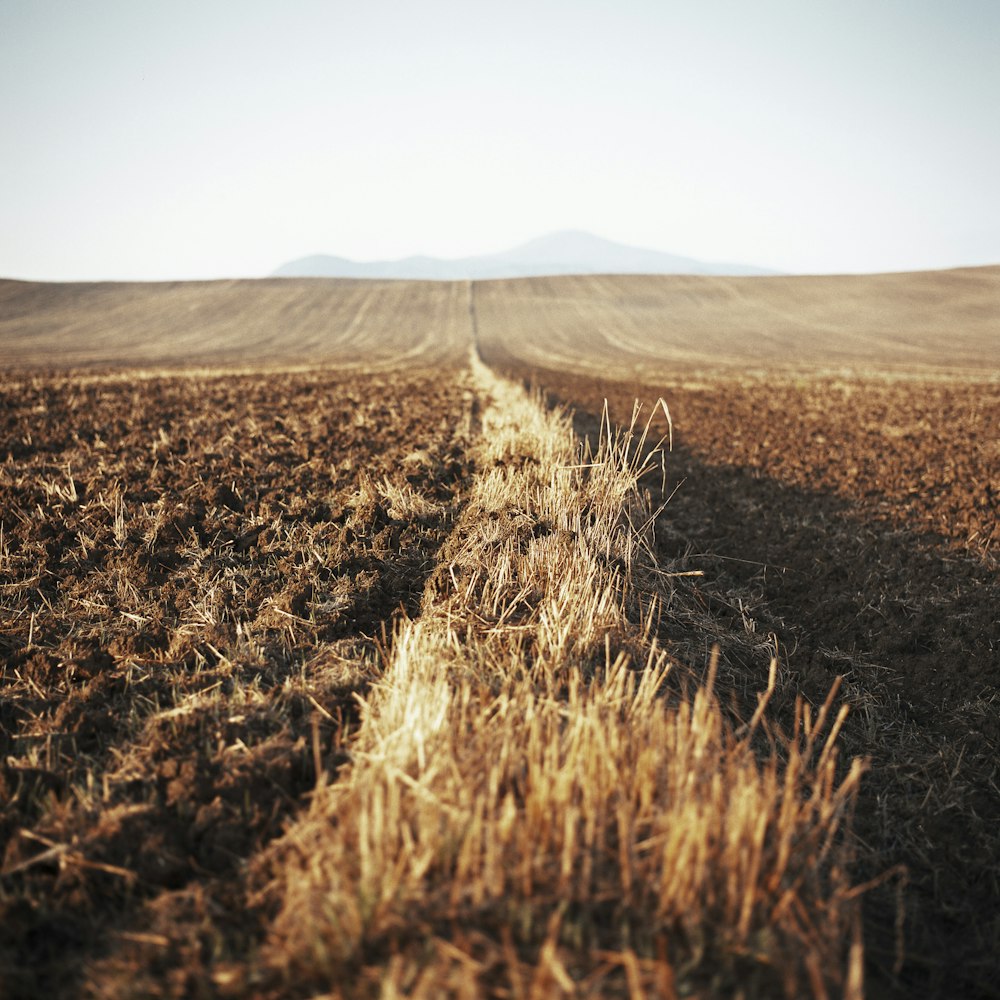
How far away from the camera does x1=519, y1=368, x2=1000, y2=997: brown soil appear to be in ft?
8.73

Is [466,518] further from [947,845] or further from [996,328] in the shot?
[996,328]

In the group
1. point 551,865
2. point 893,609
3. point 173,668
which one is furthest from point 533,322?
point 551,865

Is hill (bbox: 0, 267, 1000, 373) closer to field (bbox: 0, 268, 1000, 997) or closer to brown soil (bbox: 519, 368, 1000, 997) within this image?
brown soil (bbox: 519, 368, 1000, 997)

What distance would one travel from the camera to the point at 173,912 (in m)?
2.13

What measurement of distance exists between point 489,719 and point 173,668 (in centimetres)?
189

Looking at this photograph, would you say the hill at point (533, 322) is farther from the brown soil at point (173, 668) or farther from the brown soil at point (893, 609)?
the brown soil at point (173, 668)

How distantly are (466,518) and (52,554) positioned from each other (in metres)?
3.31

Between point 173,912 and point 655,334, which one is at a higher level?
point 655,334

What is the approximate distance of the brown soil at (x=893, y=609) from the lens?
2.66 meters

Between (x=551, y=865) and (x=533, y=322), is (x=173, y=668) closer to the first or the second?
(x=551, y=865)

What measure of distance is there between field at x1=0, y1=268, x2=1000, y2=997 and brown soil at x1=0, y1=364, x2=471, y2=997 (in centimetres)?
2

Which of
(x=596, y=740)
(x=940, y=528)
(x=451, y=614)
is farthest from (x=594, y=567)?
(x=940, y=528)

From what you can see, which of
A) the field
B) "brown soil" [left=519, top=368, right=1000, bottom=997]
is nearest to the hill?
"brown soil" [left=519, top=368, right=1000, bottom=997]

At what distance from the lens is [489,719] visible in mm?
2967
